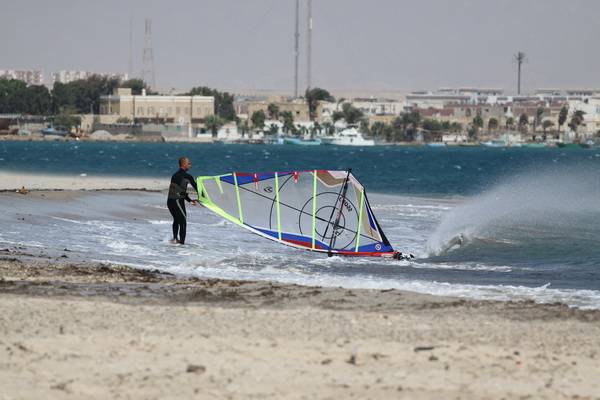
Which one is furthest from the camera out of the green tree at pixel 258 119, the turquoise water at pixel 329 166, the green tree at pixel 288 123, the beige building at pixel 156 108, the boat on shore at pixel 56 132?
the green tree at pixel 258 119

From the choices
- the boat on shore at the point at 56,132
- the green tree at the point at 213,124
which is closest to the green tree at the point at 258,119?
the green tree at the point at 213,124

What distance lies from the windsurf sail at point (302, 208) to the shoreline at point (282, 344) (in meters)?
5.49

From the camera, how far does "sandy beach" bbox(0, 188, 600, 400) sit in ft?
21.5

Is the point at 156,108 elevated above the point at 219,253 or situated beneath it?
elevated above

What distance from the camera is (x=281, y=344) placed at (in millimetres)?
7766

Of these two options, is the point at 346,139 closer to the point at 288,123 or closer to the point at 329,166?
the point at 288,123

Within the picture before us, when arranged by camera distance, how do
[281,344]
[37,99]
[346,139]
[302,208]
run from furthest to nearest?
[37,99]
[346,139]
[302,208]
[281,344]

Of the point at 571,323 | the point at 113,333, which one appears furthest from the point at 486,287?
the point at 113,333

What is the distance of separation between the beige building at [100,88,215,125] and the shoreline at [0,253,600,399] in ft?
577

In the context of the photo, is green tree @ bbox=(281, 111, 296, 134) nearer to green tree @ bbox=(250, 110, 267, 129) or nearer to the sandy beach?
green tree @ bbox=(250, 110, 267, 129)

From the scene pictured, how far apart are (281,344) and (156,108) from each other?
599ft

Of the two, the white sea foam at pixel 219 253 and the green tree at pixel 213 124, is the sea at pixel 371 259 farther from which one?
the green tree at pixel 213 124

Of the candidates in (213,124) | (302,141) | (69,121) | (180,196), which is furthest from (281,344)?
(69,121)

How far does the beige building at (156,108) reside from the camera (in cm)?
18412
